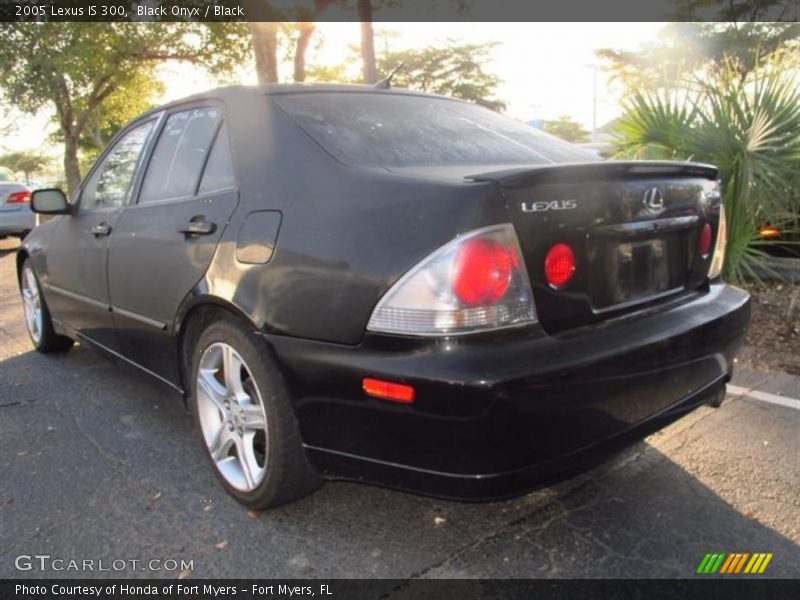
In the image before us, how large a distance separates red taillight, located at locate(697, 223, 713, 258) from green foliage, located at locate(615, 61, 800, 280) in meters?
2.72

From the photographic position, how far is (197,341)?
268cm

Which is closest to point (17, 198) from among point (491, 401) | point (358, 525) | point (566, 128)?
point (358, 525)

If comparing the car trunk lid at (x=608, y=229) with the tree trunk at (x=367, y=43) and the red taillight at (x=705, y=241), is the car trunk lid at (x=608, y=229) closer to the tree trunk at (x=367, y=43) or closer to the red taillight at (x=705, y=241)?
the red taillight at (x=705, y=241)

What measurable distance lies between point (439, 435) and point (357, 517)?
0.84 meters

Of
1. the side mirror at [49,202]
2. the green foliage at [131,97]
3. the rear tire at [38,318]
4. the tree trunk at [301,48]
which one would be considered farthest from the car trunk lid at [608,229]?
the green foliage at [131,97]

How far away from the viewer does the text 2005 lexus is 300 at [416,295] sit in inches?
72.8

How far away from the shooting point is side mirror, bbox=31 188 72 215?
3.74 meters

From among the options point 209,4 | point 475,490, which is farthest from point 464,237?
point 209,4

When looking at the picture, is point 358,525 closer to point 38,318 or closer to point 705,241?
point 705,241

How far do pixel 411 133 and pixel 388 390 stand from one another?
3.85 ft

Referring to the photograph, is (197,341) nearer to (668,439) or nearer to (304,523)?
(304,523)

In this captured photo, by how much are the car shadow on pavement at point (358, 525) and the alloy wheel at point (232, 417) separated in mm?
165
